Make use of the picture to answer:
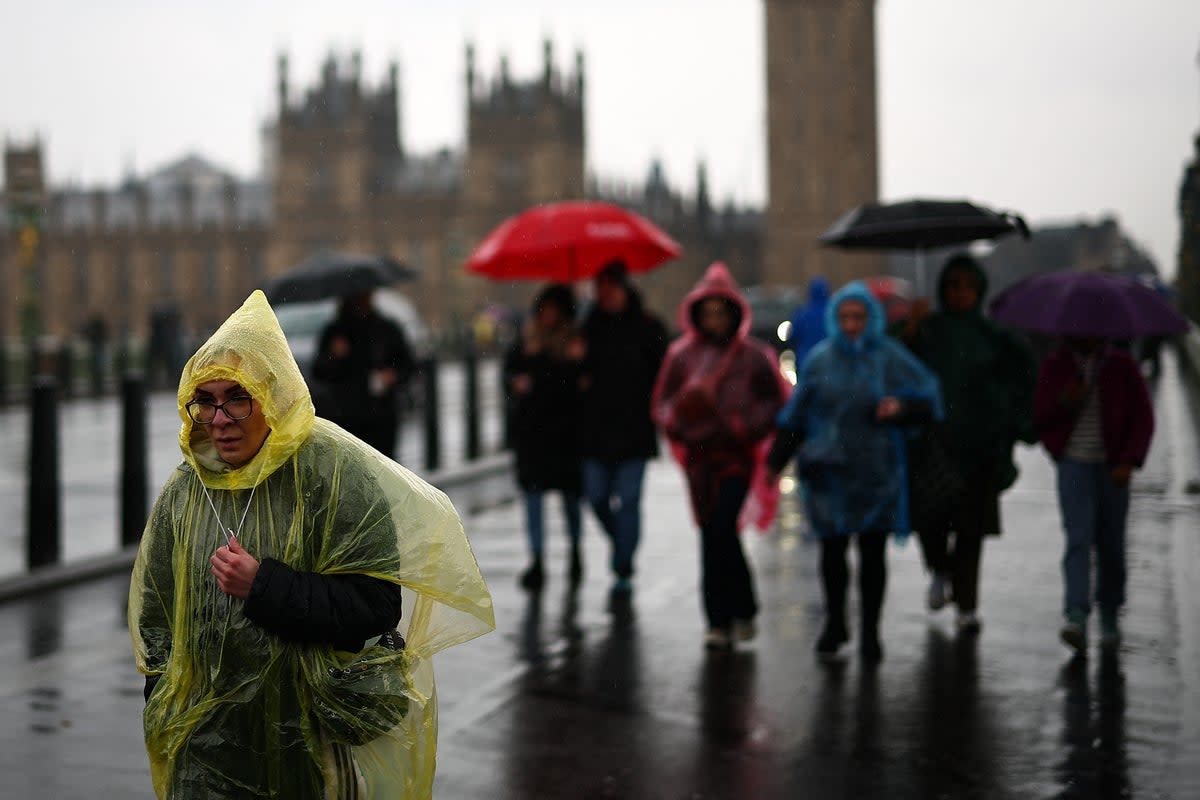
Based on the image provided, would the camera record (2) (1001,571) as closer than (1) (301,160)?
Yes

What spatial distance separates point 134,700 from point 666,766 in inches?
85.8

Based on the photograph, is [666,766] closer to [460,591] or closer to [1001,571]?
[460,591]

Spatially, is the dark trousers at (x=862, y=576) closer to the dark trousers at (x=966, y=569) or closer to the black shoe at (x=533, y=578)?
the dark trousers at (x=966, y=569)

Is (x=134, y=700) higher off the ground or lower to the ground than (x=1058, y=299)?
lower

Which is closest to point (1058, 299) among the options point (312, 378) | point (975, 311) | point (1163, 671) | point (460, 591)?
point (975, 311)

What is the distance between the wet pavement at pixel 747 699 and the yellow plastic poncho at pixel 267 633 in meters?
1.96

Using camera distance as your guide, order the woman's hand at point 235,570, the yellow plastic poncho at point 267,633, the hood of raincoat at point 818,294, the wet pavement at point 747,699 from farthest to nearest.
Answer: the hood of raincoat at point 818,294 < the wet pavement at point 747,699 < the yellow plastic poncho at point 267,633 < the woman's hand at point 235,570

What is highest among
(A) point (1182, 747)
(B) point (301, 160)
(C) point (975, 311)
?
(B) point (301, 160)

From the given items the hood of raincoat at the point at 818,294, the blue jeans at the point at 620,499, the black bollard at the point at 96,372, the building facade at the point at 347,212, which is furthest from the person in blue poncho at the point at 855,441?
the building facade at the point at 347,212

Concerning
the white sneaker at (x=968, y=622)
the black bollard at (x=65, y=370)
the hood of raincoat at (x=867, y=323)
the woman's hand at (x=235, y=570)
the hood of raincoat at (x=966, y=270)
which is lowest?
the white sneaker at (x=968, y=622)

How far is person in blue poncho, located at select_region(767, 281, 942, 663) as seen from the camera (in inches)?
268

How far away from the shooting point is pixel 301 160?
104 metres

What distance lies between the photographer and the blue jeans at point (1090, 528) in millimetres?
6848

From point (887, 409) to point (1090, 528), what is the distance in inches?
38.3
